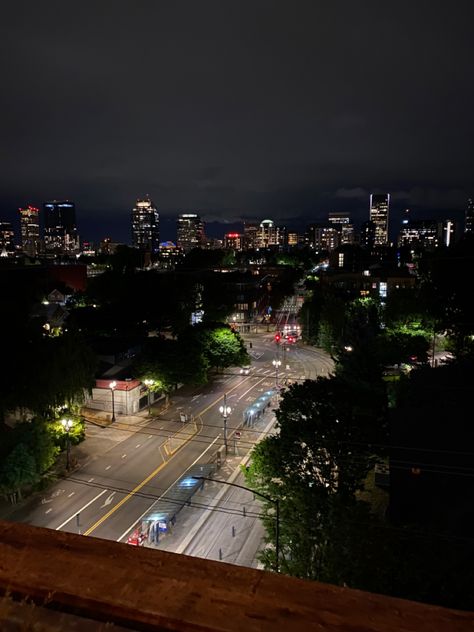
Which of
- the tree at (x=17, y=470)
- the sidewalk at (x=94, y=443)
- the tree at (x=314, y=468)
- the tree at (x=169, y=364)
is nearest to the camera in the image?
Result: the tree at (x=314, y=468)

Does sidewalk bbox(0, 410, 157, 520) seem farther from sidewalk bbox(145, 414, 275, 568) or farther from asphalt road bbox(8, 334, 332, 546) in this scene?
sidewalk bbox(145, 414, 275, 568)

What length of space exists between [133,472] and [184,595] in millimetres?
21853

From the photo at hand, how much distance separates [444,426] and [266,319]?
2121 inches

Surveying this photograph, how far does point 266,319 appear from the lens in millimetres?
70312

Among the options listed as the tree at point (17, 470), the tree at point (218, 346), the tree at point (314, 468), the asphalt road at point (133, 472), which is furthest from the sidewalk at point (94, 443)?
the tree at point (314, 468)

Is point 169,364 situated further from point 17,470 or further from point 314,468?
point 314,468

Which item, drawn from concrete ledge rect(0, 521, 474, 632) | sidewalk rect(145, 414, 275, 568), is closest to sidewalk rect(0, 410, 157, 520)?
sidewalk rect(145, 414, 275, 568)

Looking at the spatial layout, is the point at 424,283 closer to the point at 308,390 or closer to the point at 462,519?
the point at 308,390

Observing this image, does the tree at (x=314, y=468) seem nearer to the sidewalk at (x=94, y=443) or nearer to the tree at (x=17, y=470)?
the tree at (x=17, y=470)

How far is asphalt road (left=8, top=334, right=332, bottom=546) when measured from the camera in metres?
18.1

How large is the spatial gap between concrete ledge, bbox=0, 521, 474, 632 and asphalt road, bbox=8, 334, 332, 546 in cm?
1722

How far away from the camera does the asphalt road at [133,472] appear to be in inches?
714

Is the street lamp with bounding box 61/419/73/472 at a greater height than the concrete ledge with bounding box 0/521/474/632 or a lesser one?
lesser

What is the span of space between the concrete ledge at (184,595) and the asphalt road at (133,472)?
1722 centimetres
